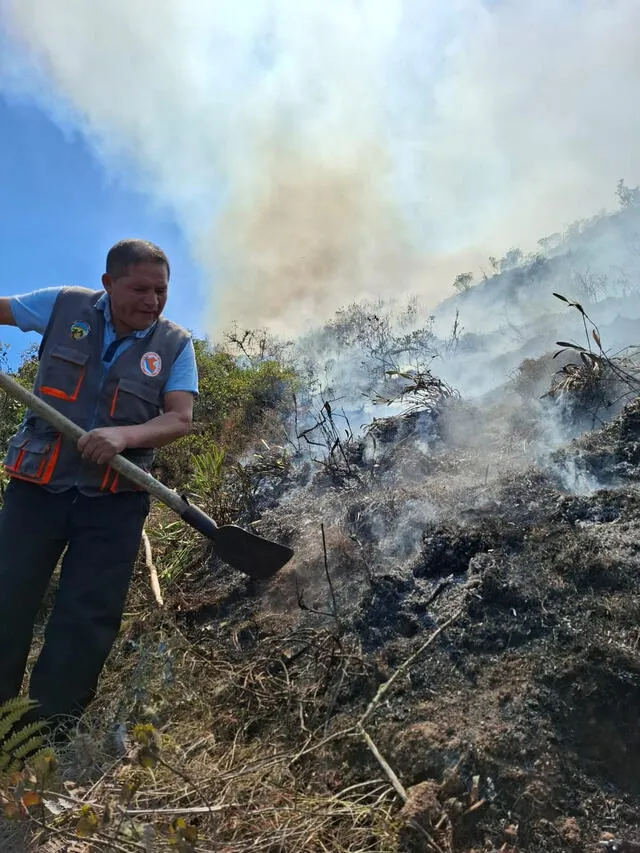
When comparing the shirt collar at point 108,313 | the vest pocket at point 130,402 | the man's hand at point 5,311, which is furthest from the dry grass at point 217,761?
the man's hand at point 5,311

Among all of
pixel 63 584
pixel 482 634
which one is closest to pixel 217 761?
pixel 63 584

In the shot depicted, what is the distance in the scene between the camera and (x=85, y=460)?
2346mm

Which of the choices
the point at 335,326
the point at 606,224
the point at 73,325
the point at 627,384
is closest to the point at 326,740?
the point at 73,325

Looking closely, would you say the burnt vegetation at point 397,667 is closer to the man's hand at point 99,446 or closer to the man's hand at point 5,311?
the man's hand at point 99,446

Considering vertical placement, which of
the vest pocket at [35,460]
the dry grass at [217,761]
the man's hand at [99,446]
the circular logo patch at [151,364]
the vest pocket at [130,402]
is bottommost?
the dry grass at [217,761]

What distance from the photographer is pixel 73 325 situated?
8.10 feet

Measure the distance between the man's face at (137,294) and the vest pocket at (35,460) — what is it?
60cm

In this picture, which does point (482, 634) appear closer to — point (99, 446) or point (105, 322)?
point (99, 446)

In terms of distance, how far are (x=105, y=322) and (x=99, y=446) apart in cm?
65

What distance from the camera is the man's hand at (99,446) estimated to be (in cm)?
222

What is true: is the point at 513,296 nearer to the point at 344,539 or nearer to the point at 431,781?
the point at 344,539

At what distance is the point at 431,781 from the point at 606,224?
799 inches

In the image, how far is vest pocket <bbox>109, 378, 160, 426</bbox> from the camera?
2.42m

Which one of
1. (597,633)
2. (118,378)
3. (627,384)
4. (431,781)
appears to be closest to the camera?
(431,781)
